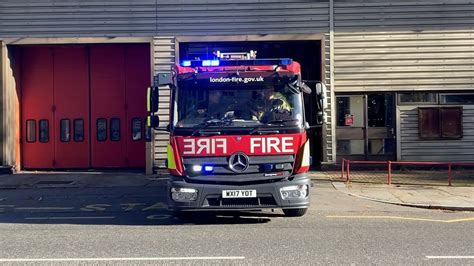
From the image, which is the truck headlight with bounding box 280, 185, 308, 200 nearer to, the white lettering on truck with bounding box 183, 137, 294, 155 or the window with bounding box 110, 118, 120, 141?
the white lettering on truck with bounding box 183, 137, 294, 155

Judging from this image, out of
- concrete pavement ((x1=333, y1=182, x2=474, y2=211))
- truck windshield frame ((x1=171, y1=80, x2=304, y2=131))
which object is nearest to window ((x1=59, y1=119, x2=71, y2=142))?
concrete pavement ((x1=333, y1=182, x2=474, y2=211))

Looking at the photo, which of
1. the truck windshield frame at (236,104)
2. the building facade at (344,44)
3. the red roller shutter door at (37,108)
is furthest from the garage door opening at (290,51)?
the truck windshield frame at (236,104)

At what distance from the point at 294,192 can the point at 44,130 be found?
13.7m

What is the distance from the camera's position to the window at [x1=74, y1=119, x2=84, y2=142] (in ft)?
64.2

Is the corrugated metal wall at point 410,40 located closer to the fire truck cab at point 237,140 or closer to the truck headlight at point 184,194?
the fire truck cab at point 237,140

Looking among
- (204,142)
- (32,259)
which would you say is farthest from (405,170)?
(32,259)

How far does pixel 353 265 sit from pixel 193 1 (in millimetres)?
13092

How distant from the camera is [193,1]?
1739 centimetres

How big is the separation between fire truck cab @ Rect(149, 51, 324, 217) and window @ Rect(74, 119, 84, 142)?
11.5 m

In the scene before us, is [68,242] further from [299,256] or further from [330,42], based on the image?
[330,42]

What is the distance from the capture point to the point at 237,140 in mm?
8562

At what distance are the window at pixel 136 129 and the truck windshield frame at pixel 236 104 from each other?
1089 centimetres

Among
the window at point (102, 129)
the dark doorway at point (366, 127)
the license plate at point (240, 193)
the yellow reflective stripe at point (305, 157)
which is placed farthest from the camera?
the window at point (102, 129)

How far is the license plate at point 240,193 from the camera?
27.7 feet
